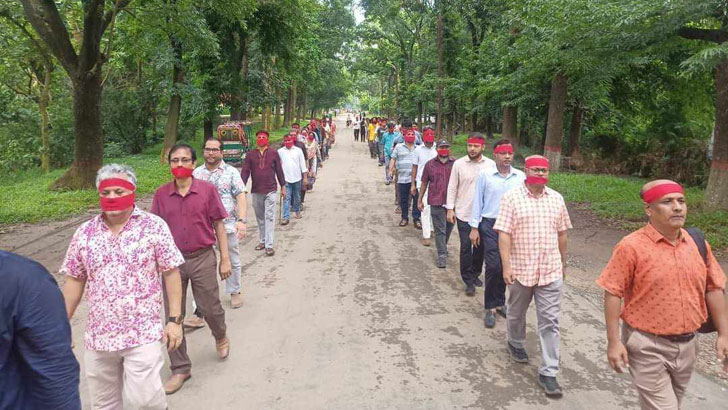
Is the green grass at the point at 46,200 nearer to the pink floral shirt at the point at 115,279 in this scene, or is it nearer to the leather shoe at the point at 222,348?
the leather shoe at the point at 222,348

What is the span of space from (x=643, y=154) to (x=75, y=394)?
67.4ft

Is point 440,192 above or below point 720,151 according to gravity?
below

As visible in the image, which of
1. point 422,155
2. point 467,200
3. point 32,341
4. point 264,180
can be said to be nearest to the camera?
point 32,341

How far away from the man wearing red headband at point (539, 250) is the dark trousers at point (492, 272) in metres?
0.94

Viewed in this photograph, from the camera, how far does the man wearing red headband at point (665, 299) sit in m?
2.90

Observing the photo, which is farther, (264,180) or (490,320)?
(264,180)

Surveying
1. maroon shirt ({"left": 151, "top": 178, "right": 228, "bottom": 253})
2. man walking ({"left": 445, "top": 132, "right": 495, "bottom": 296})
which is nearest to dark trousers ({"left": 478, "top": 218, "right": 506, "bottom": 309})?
man walking ({"left": 445, "top": 132, "right": 495, "bottom": 296})

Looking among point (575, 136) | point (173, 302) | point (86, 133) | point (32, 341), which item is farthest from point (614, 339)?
point (575, 136)

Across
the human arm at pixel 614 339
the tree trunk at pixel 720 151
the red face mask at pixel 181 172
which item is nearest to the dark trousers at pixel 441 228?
the red face mask at pixel 181 172

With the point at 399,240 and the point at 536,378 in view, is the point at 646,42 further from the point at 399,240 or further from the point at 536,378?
the point at 536,378

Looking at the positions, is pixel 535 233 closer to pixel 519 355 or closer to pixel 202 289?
pixel 519 355

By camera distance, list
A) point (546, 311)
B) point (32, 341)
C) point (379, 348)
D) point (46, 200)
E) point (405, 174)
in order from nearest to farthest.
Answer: point (32, 341), point (546, 311), point (379, 348), point (405, 174), point (46, 200)

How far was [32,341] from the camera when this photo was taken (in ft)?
6.21

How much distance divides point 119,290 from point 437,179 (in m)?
5.43
